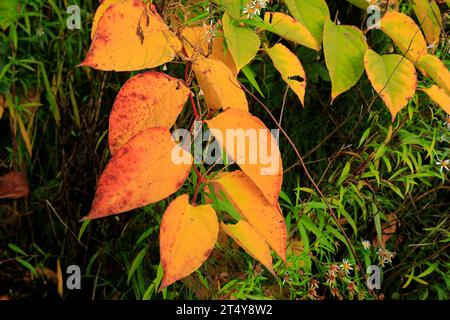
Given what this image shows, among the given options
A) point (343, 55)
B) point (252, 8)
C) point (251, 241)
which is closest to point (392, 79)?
point (343, 55)

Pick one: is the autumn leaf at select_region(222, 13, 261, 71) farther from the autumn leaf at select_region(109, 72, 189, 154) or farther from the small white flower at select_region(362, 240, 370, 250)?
the small white flower at select_region(362, 240, 370, 250)

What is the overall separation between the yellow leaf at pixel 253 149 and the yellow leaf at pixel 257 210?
0.06 ft

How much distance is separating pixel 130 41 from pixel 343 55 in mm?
314

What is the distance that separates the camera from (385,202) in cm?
111

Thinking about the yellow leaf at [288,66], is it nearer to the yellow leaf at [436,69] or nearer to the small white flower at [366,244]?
the yellow leaf at [436,69]

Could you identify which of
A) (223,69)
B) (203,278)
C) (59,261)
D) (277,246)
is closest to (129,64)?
(223,69)

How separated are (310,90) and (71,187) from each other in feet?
1.65

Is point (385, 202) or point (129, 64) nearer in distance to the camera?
point (129, 64)

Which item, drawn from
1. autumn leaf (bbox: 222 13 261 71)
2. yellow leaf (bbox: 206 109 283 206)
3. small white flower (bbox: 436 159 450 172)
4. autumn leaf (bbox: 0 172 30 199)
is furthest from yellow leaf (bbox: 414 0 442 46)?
autumn leaf (bbox: 0 172 30 199)

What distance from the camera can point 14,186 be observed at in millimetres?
1264

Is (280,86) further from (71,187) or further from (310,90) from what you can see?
(71,187)

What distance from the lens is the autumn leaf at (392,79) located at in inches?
32.4

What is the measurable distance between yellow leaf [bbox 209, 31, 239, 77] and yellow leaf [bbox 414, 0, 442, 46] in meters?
0.34

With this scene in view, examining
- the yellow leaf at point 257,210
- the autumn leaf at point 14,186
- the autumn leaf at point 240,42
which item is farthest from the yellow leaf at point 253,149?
the autumn leaf at point 14,186
